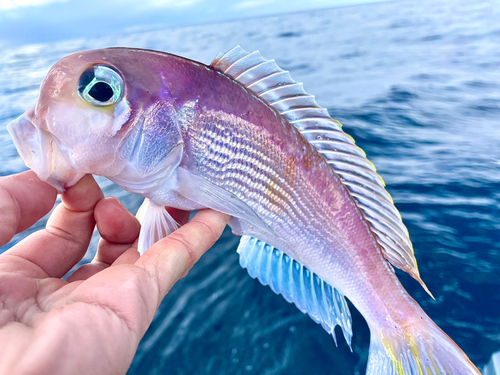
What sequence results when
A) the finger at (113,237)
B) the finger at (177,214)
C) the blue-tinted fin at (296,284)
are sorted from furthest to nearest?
the finger at (177,214) < the blue-tinted fin at (296,284) < the finger at (113,237)

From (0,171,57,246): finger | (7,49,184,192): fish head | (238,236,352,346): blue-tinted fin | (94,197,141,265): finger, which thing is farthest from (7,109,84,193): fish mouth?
(238,236,352,346): blue-tinted fin

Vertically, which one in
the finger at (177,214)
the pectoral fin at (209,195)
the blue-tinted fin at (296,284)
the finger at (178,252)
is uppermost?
the pectoral fin at (209,195)

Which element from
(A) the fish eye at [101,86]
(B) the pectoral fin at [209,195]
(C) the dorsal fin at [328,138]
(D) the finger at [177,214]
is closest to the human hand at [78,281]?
(B) the pectoral fin at [209,195]

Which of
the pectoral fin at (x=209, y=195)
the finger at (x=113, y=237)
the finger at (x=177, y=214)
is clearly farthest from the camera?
the finger at (x=177, y=214)

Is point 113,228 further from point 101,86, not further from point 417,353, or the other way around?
point 417,353

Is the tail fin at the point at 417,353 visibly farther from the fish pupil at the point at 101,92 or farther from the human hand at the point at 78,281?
the fish pupil at the point at 101,92

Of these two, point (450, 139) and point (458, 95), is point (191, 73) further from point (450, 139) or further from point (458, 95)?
point (458, 95)

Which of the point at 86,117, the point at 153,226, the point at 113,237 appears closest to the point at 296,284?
the point at 153,226
